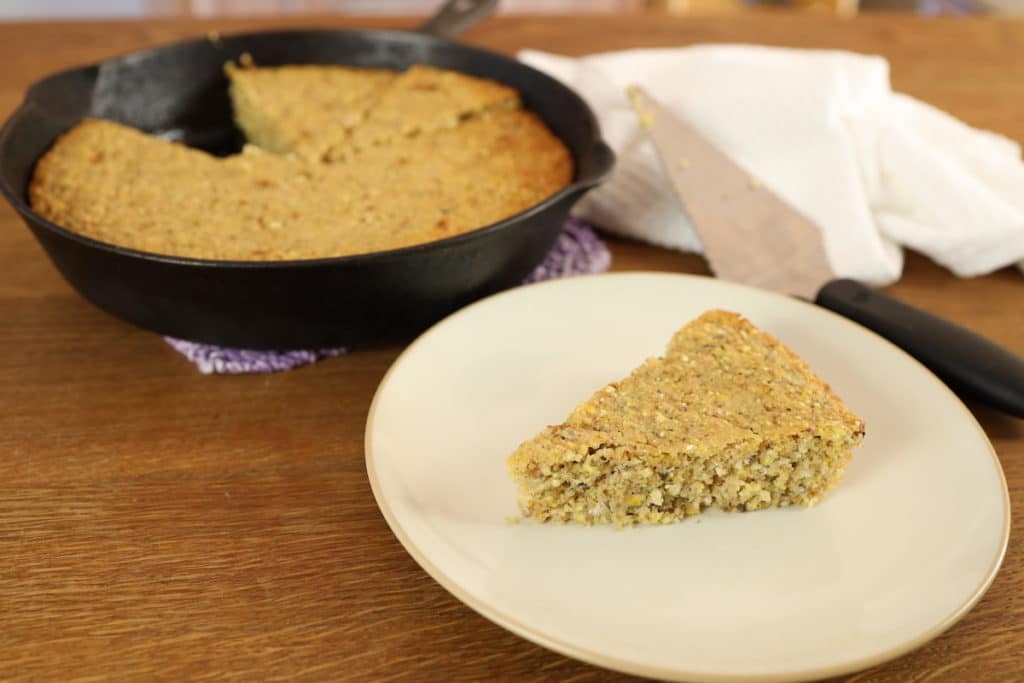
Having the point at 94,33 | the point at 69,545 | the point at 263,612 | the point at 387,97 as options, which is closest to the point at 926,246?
the point at 387,97

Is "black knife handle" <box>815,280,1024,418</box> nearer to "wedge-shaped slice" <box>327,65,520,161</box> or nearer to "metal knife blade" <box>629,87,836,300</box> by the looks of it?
"metal knife blade" <box>629,87,836,300</box>

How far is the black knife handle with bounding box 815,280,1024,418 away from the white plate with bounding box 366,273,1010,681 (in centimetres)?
6

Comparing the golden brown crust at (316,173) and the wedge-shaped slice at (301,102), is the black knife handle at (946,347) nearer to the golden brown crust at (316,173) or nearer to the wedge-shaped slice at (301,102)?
the golden brown crust at (316,173)

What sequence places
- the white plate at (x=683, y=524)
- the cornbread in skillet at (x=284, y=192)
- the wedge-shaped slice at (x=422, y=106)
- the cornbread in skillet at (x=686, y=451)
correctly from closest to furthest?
1. the white plate at (x=683, y=524)
2. the cornbread in skillet at (x=686, y=451)
3. the cornbread in skillet at (x=284, y=192)
4. the wedge-shaped slice at (x=422, y=106)

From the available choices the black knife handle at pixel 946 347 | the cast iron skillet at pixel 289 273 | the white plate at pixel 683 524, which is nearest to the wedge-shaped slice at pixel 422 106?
the cast iron skillet at pixel 289 273

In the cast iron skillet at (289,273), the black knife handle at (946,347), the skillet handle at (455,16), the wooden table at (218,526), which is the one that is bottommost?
the black knife handle at (946,347)

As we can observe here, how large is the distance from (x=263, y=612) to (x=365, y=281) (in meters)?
0.38

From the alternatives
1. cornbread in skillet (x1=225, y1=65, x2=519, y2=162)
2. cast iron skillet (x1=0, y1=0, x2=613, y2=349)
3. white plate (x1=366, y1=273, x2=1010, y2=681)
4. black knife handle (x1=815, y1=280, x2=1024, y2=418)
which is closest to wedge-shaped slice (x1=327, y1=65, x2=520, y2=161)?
cornbread in skillet (x1=225, y1=65, x2=519, y2=162)

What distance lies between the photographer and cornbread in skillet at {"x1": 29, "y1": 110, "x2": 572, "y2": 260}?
119 cm

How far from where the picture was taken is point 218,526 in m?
0.95

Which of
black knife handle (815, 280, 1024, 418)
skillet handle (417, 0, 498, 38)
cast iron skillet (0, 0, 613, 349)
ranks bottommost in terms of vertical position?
black knife handle (815, 280, 1024, 418)

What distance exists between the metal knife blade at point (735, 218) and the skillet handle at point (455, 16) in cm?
51

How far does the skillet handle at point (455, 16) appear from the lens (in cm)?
185

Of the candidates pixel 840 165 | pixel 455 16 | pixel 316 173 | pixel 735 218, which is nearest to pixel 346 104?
pixel 316 173
